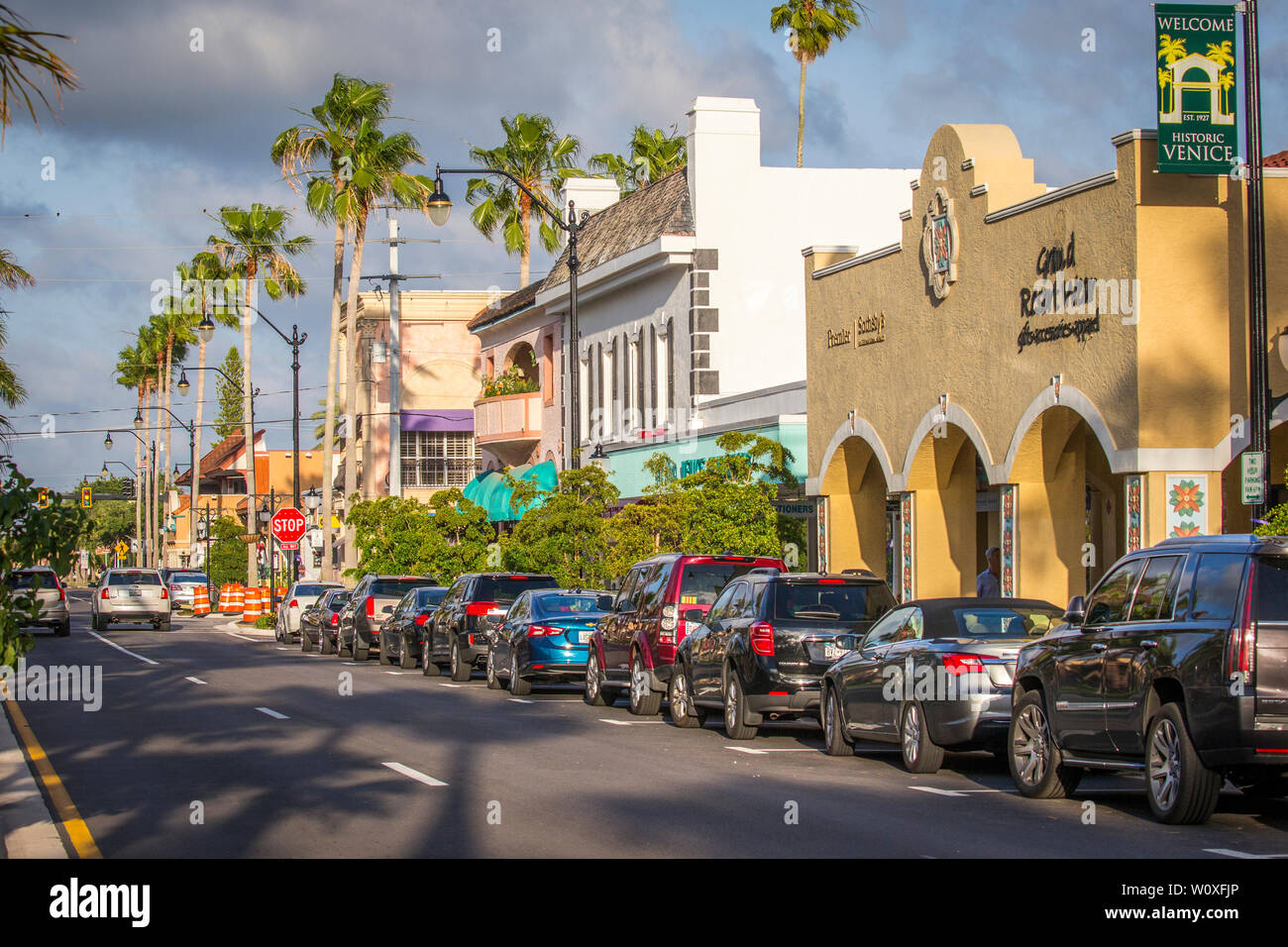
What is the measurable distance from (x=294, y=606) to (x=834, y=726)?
28174 millimetres

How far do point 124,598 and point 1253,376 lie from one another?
3777 centimetres

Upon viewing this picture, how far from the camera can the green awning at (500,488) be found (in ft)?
135

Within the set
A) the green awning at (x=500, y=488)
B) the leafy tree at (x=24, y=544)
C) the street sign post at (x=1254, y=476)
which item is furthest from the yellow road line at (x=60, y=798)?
the green awning at (x=500, y=488)

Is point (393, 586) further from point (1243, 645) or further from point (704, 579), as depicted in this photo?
point (1243, 645)

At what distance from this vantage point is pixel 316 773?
13898 millimetres

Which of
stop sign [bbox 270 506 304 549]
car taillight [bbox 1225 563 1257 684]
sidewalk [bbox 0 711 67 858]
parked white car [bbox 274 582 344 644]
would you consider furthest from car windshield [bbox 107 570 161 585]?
car taillight [bbox 1225 563 1257 684]

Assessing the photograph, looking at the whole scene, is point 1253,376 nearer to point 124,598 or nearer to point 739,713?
point 739,713

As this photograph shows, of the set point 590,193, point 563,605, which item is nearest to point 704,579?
point 563,605

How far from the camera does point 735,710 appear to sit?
17062 mm

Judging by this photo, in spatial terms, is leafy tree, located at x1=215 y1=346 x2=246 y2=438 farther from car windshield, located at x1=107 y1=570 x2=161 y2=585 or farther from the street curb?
the street curb

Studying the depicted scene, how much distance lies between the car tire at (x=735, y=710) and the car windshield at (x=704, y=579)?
2.44 meters

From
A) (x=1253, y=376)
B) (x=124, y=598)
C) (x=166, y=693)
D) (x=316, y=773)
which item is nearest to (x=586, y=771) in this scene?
(x=316, y=773)

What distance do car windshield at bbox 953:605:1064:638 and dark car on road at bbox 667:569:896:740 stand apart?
2318 millimetres

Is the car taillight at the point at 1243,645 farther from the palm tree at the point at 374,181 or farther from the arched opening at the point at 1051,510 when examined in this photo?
the palm tree at the point at 374,181
